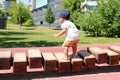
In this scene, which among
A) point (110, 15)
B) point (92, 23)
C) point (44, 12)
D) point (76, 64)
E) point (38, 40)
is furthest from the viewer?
point (44, 12)

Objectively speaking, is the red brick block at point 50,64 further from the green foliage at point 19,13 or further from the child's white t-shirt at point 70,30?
the green foliage at point 19,13

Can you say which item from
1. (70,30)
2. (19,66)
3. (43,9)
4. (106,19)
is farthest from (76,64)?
(43,9)

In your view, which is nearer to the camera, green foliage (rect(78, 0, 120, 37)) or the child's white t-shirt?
the child's white t-shirt

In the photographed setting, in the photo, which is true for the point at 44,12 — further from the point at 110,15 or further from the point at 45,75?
the point at 45,75

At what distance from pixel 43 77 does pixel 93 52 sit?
1.23 m

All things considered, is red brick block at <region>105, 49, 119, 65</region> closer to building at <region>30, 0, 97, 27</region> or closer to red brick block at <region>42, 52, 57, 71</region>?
red brick block at <region>42, 52, 57, 71</region>

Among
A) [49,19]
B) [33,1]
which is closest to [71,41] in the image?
[49,19]

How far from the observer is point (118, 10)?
22031mm

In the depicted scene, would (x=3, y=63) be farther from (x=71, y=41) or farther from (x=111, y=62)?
(x=111, y=62)

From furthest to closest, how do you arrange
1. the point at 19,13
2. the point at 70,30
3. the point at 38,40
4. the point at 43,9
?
the point at 43,9 → the point at 19,13 → the point at 38,40 → the point at 70,30

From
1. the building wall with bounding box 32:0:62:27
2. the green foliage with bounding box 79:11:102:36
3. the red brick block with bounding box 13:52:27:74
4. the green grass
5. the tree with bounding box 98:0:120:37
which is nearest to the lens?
the red brick block with bounding box 13:52:27:74

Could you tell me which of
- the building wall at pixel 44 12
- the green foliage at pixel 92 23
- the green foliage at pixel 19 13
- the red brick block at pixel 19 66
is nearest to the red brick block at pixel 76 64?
the red brick block at pixel 19 66

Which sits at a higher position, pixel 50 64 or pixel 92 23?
pixel 92 23

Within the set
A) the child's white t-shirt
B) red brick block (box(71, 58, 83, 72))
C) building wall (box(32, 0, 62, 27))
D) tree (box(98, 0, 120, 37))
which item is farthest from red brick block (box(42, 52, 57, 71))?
building wall (box(32, 0, 62, 27))
